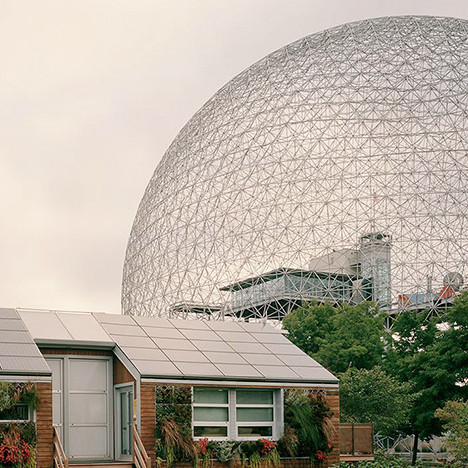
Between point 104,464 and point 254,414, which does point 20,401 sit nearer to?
point 104,464

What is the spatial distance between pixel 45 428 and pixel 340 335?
82.5 ft

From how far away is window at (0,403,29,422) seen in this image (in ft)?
64.5

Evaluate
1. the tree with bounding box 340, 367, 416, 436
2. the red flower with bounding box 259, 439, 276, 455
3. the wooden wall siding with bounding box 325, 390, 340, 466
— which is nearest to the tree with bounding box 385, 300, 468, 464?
the tree with bounding box 340, 367, 416, 436

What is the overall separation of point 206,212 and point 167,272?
615 cm

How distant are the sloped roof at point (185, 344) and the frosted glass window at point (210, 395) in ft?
1.33

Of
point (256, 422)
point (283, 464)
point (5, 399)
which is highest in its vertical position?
point (5, 399)

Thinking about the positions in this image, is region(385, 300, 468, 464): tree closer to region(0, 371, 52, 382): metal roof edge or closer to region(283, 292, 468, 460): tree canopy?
region(283, 292, 468, 460): tree canopy

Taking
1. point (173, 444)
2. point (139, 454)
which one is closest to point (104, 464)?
point (139, 454)

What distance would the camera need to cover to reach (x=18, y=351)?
21047mm

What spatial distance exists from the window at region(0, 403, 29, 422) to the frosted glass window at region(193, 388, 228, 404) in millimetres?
4498

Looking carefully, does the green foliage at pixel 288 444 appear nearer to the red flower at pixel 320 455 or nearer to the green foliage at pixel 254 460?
the red flower at pixel 320 455

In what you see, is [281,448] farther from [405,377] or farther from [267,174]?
[267,174]

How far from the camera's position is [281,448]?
920 inches

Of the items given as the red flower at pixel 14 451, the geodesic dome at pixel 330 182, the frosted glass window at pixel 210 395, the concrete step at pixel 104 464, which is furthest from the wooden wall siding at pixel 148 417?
the geodesic dome at pixel 330 182
